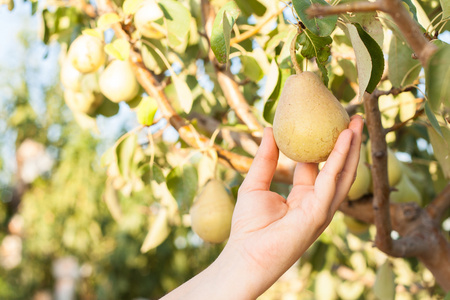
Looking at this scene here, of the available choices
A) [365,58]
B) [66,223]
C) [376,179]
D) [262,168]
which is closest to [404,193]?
[376,179]

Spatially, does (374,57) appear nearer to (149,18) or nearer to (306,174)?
(306,174)

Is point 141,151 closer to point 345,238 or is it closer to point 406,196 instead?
point 406,196

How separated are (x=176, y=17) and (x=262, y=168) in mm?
327

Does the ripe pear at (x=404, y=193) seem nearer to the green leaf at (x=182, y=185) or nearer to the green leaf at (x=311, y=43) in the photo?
the green leaf at (x=182, y=185)

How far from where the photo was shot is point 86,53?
0.85 metres

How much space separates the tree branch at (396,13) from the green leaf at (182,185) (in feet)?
1.74

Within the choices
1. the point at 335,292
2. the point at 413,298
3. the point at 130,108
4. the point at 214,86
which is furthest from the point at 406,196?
the point at 413,298

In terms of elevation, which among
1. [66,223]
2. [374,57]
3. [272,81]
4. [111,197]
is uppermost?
[374,57]

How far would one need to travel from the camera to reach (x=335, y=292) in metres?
1.63

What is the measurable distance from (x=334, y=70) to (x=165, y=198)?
501 millimetres

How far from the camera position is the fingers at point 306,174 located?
1.92 ft

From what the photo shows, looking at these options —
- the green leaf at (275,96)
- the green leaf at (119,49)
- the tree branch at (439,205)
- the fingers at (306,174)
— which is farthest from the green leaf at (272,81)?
the tree branch at (439,205)

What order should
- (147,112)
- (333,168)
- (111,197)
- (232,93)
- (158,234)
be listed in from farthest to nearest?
(111,197) → (158,234) → (232,93) → (147,112) → (333,168)

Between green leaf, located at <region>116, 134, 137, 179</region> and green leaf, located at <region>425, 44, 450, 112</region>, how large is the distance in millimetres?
596
